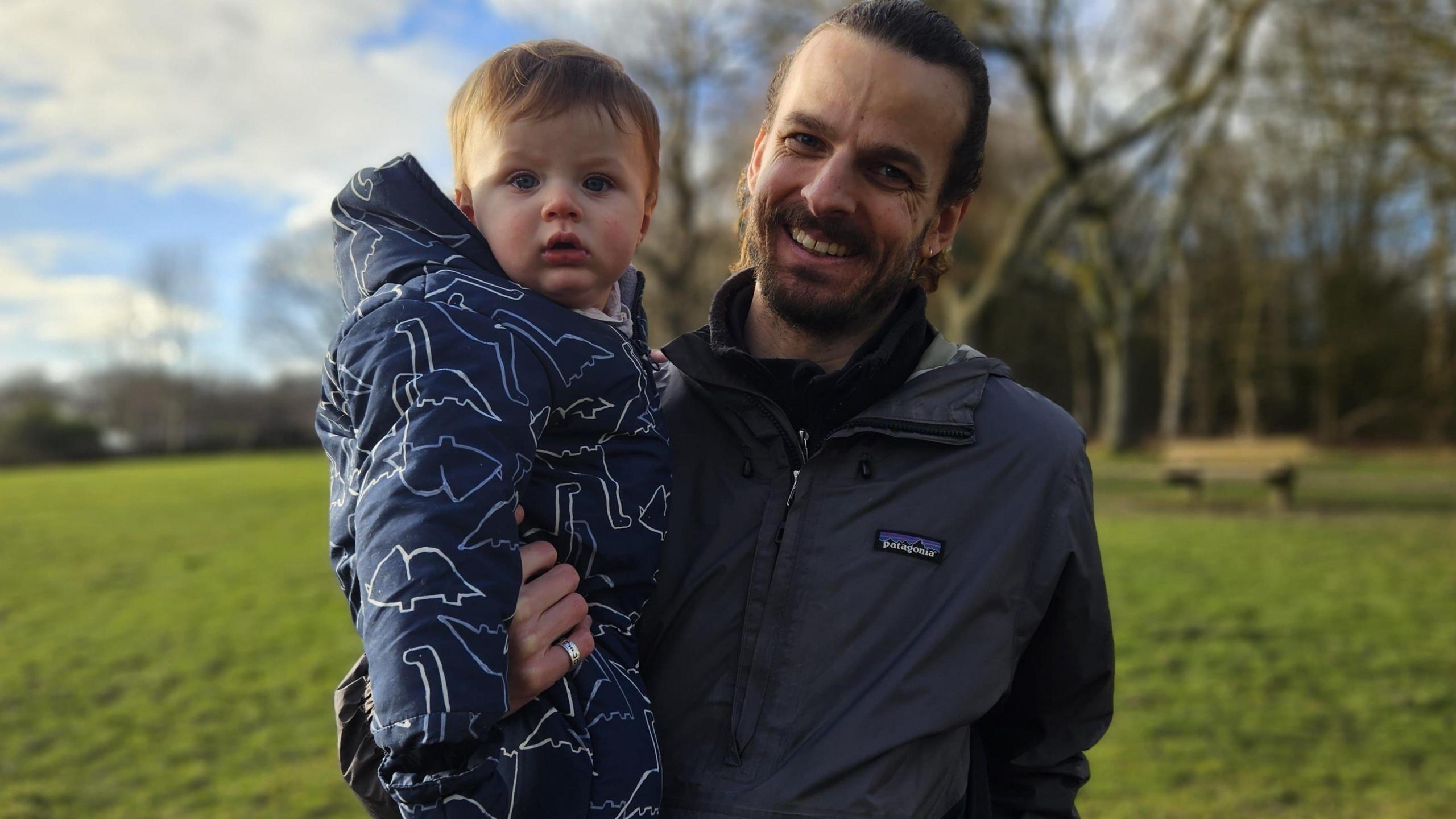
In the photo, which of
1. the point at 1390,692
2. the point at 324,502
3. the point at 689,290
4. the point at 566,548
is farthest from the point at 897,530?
the point at 689,290

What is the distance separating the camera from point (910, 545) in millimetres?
1961

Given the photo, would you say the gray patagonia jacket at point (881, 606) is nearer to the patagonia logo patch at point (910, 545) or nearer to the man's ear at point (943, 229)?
the patagonia logo patch at point (910, 545)

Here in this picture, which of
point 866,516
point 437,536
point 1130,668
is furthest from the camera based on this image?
point 1130,668

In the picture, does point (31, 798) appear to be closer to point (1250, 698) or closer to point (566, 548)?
point (566, 548)

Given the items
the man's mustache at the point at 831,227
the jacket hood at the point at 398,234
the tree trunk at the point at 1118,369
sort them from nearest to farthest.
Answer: the jacket hood at the point at 398,234 → the man's mustache at the point at 831,227 → the tree trunk at the point at 1118,369

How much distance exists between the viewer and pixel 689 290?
2684 centimetres

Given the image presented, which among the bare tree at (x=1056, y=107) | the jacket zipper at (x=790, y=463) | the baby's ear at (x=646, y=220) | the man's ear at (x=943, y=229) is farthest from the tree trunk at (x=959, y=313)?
the jacket zipper at (x=790, y=463)

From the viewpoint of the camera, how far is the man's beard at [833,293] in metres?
2.18

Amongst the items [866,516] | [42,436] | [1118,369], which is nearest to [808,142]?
[866,516]

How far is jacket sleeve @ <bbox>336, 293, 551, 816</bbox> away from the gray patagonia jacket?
0.47m

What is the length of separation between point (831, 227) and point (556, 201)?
55 cm

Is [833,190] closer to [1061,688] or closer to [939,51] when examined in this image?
[939,51]

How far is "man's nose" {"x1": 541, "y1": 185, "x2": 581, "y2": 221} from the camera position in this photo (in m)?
1.92

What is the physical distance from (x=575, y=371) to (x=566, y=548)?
291 mm
